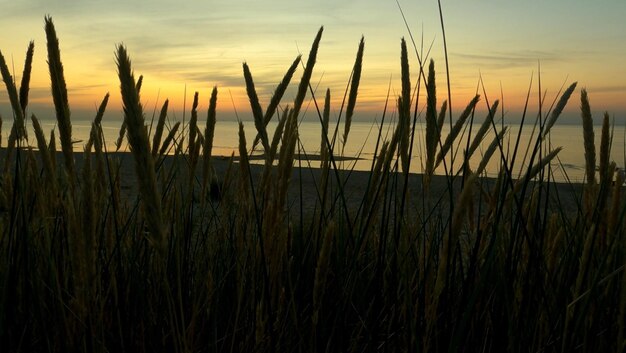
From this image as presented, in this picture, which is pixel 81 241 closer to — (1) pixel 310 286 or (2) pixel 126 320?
(2) pixel 126 320

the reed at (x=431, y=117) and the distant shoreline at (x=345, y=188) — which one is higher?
the reed at (x=431, y=117)

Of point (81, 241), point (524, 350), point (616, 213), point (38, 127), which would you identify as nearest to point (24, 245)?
point (38, 127)

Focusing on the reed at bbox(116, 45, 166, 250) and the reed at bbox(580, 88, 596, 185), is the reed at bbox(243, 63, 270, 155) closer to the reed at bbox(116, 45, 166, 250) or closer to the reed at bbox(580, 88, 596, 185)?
the reed at bbox(116, 45, 166, 250)

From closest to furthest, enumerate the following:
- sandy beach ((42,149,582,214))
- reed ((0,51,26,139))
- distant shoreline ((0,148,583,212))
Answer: reed ((0,51,26,139))
sandy beach ((42,149,582,214))
distant shoreline ((0,148,583,212))

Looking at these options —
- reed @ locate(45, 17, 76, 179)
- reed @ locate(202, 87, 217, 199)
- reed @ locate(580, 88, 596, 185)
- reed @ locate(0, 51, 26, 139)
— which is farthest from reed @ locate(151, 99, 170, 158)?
reed @ locate(580, 88, 596, 185)

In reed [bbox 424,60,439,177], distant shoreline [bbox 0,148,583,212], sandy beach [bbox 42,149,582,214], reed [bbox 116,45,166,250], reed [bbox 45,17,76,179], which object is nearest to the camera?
reed [bbox 116,45,166,250]

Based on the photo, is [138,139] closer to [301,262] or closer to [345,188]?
[301,262]

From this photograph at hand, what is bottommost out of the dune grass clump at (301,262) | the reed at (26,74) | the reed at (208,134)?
the dune grass clump at (301,262)

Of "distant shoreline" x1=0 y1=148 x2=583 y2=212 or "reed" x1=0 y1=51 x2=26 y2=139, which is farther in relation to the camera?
"distant shoreline" x1=0 y1=148 x2=583 y2=212

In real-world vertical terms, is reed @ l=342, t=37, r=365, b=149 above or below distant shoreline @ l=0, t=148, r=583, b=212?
above

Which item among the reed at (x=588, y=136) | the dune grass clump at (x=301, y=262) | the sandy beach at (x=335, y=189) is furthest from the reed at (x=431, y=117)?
the reed at (x=588, y=136)

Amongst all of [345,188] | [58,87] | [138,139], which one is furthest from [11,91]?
[345,188]

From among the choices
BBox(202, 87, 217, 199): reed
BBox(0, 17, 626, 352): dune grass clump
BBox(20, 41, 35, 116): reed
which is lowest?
BBox(0, 17, 626, 352): dune grass clump

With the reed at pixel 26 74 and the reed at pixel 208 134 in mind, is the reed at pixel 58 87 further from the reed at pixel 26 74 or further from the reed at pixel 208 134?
the reed at pixel 26 74
